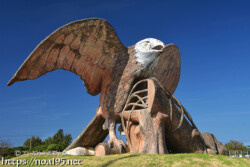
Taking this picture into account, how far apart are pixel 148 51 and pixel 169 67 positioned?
2.43 m

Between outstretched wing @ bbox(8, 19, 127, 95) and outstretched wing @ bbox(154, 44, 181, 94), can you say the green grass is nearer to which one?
outstretched wing @ bbox(8, 19, 127, 95)

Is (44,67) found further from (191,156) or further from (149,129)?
(191,156)

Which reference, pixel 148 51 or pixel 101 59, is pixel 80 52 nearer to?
pixel 101 59

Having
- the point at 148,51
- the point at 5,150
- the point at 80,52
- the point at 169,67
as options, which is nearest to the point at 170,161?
the point at 148,51

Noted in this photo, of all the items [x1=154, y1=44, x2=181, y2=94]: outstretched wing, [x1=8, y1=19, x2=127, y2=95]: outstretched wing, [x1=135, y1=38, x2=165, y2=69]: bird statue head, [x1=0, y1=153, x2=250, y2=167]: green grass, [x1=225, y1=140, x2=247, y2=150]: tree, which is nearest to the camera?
[x1=0, y1=153, x2=250, y2=167]: green grass

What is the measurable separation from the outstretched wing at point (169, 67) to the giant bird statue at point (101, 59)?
182 millimetres

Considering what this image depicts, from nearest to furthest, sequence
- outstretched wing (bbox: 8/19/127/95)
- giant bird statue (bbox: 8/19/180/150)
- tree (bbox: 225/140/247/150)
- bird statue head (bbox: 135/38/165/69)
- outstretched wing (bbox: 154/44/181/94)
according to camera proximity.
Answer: outstretched wing (bbox: 8/19/127/95) → giant bird statue (bbox: 8/19/180/150) → bird statue head (bbox: 135/38/165/69) → outstretched wing (bbox: 154/44/181/94) → tree (bbox: 225/140/247/150)

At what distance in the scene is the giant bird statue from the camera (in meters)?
7.23

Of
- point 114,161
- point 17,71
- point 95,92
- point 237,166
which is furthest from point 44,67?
point 237,166

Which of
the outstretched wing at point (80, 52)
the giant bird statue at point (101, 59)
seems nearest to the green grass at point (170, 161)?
the giant bird statue at point (101, 59)

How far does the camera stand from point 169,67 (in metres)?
10.8

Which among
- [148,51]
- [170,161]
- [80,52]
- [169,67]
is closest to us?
[170,161]

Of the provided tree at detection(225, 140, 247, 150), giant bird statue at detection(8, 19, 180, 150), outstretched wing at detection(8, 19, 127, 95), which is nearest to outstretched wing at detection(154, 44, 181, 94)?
giant bird statue at detection(8, 19, 180, 150)

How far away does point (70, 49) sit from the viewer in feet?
25.7
